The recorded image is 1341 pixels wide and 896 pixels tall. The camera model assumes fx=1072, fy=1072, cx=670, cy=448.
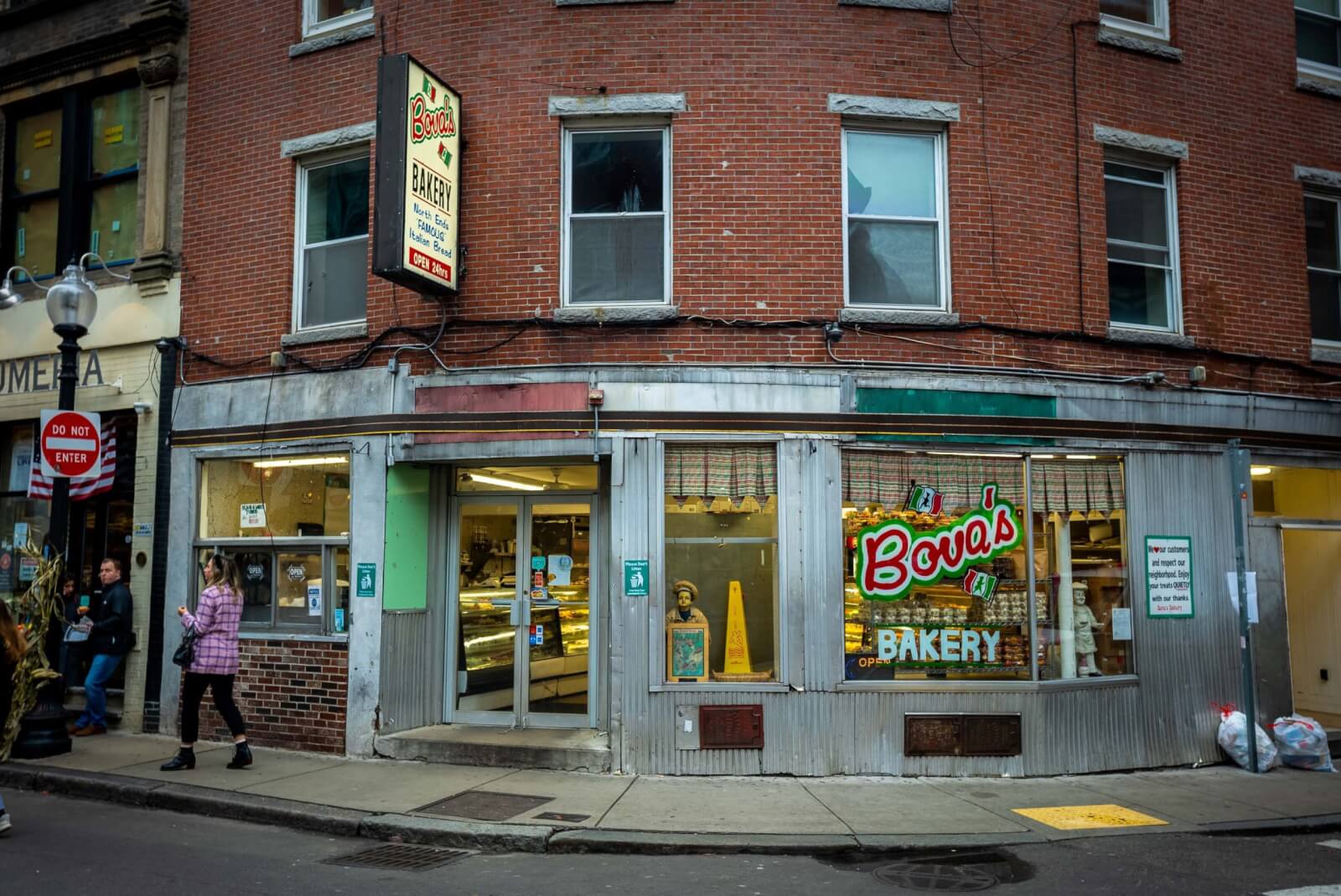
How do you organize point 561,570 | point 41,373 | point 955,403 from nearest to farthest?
point 955,403 < point 561,570 < point 41,373

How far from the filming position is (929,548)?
10.0 m

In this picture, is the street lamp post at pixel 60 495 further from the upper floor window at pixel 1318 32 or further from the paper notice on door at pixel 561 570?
the upper floor window at pixel 1318 32

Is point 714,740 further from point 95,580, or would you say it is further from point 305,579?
point 95,580

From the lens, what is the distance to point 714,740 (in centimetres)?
950

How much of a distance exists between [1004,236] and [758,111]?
267cm

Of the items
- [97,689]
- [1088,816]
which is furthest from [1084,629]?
[97,689]

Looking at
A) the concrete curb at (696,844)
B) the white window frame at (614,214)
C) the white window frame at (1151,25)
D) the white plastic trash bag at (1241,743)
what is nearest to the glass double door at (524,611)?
the white window frame at (614,214)

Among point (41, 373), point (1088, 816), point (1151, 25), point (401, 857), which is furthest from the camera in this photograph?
point (41, 373)

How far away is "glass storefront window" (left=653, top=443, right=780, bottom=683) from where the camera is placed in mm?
9852

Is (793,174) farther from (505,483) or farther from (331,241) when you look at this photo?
(331,241)

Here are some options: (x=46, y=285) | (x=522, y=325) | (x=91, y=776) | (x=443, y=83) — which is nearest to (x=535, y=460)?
(x=522, y=325)

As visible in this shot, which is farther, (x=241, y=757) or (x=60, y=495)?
(x=60, y=495)

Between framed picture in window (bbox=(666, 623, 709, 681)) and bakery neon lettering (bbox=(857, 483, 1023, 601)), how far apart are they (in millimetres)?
1546

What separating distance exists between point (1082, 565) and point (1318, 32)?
7338 millimetres
